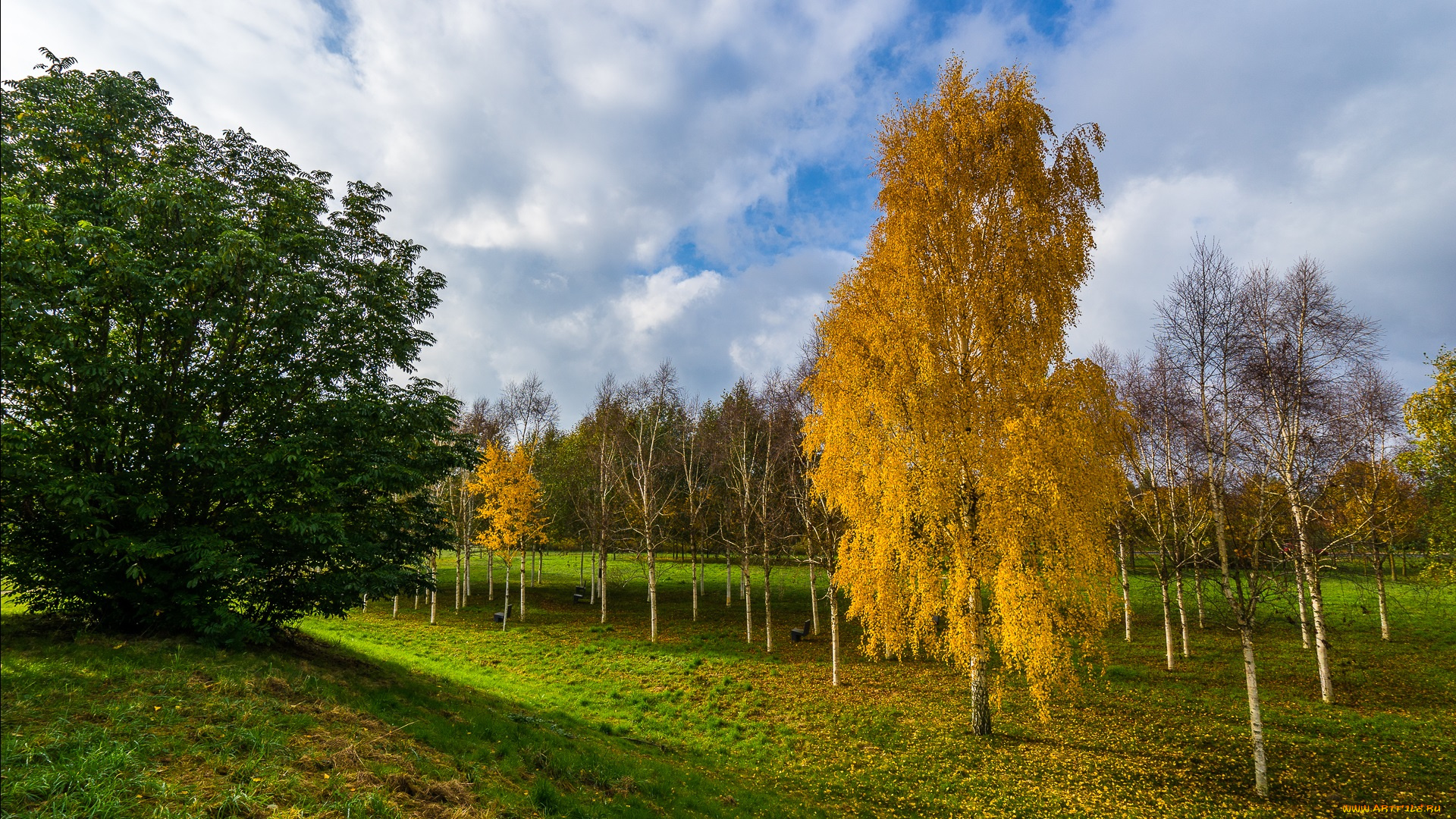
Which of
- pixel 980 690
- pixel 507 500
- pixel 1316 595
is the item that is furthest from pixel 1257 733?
pixel 507 500

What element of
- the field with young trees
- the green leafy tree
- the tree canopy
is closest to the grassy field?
the field with young trees

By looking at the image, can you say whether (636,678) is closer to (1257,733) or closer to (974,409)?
(974,409)

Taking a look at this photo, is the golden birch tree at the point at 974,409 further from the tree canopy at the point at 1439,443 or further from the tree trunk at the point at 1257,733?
the tree canopy at the point at 1439,443

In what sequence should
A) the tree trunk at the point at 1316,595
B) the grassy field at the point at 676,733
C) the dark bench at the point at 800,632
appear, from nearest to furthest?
1. the grassy field at the point at 676,733
2. the tree trunk at the point at 1316,595
3. the dark bench at the point at 800,632

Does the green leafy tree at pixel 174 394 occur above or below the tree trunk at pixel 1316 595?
above

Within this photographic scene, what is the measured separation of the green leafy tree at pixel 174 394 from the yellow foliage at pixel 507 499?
15607 millimetres

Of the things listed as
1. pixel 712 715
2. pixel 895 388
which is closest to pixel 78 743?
pixel 712 715

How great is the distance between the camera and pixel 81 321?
7.65 metres

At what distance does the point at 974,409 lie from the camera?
11.6 meters

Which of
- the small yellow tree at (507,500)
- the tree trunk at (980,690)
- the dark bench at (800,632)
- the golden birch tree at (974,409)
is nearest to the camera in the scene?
the golden birch tree at (974,409)

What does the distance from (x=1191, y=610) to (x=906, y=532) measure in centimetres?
2800

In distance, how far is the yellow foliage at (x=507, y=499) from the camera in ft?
87.9

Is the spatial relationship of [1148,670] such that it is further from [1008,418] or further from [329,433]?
[329,433]

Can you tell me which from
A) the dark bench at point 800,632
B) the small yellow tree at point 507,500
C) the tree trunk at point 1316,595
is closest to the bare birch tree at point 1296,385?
the tree trunk at point 1316,595
